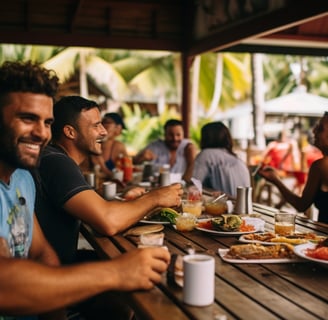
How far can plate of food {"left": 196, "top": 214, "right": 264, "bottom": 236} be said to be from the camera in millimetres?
2559

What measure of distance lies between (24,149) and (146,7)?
21.1 ft

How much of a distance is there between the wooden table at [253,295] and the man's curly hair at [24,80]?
0.75 m

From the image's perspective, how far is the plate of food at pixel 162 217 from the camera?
281 cm

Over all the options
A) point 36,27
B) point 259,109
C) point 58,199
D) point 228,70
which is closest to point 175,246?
point 58,199

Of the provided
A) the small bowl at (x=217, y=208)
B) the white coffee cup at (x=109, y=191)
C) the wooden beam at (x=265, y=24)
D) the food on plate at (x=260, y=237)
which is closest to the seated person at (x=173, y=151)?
the wooden beam at (x=265, y=24)

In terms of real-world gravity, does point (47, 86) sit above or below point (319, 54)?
below

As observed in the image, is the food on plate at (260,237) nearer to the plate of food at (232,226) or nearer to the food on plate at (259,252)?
the plate of food at (232,226)

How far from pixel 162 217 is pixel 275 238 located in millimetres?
687

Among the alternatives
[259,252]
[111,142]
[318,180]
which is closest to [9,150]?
[259,252]

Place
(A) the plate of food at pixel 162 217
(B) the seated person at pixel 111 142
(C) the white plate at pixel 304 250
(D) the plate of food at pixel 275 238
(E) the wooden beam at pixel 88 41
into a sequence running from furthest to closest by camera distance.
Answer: (E) the wooden beam at pixel 88 41 < (B) the seated person at pixel 111 142 < (A) the plate of food at pixel 162 217 < (D) the plate of food at pixel 275 238 < (C) the white plate at pixel 304 250

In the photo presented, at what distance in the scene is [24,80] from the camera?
1833mm

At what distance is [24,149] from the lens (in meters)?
1.80

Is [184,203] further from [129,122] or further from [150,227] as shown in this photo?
[129,122]

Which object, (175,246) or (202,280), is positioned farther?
(175,246)
